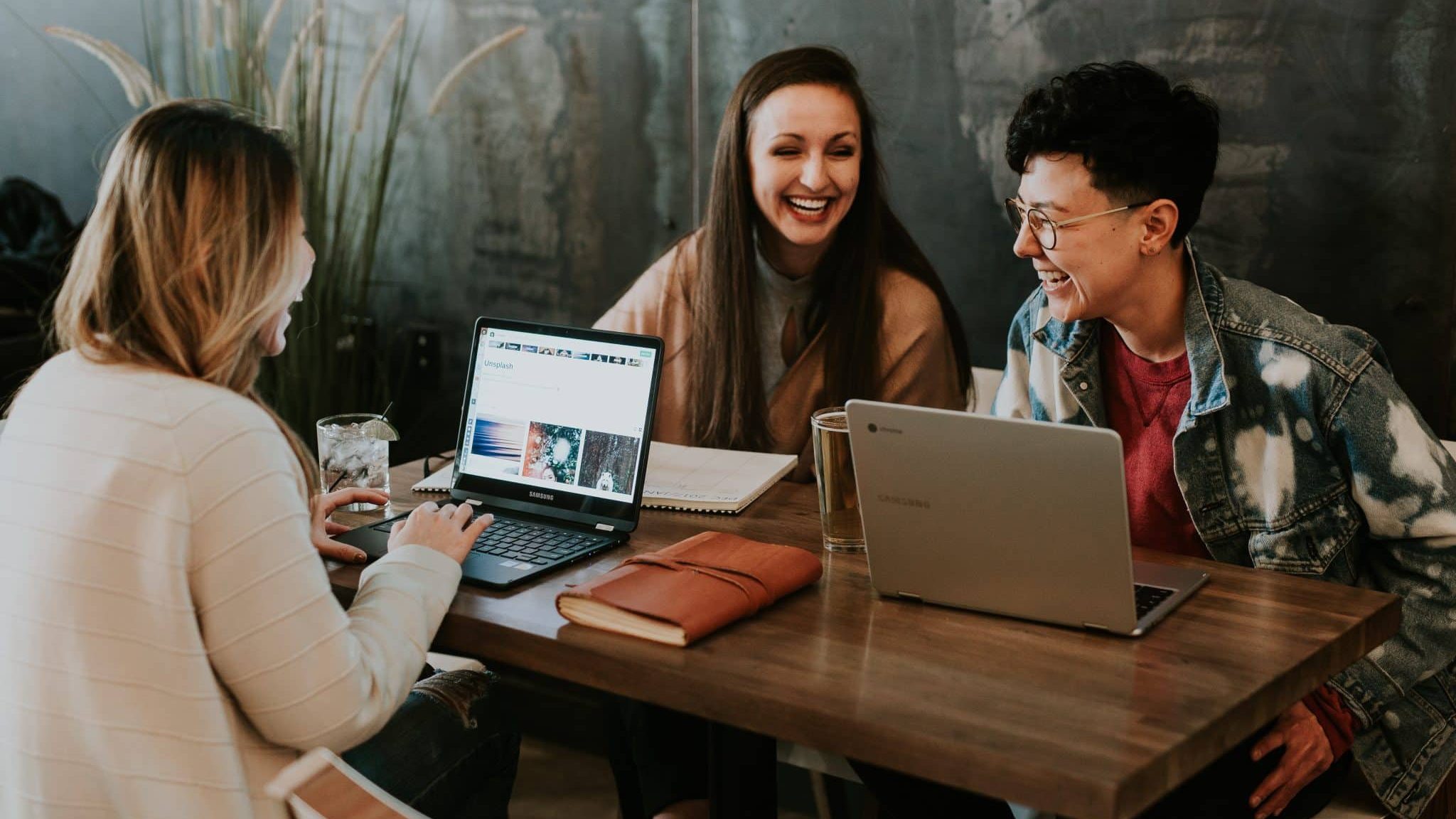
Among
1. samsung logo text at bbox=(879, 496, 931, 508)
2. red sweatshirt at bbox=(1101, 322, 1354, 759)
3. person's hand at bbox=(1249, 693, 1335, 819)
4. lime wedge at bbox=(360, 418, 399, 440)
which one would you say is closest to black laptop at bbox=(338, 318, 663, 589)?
lime wedge at bbox=(360, 418, 399, 440)

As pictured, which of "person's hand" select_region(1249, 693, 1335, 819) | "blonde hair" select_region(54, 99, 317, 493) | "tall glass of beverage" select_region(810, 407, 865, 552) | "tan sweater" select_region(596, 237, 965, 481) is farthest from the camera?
"tan sweater" select_region(596, 237, 965, 481)

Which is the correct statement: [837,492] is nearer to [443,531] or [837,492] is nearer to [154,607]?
[443,531]

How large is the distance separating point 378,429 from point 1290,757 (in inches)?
48.4

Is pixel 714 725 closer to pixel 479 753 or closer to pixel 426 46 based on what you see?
pixel 479 753

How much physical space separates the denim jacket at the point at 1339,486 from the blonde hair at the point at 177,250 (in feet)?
3.80

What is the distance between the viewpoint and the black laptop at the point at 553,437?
177cm

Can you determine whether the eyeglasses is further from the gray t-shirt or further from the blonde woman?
the blonde woman

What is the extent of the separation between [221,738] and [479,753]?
19.2 inches

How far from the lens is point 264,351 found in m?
1.43

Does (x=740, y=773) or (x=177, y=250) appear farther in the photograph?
(x=740, y=773)

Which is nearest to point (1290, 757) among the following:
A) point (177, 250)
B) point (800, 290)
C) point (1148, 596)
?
point (1148, 596)

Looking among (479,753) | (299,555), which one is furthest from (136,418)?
(479,753)

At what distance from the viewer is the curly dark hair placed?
6.06ft

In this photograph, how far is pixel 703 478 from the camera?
6.43 feet
